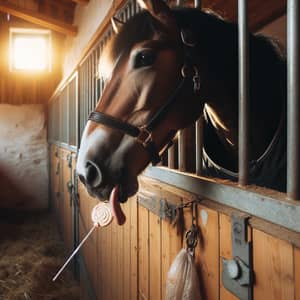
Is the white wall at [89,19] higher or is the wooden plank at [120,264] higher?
the white wall at [89,19]

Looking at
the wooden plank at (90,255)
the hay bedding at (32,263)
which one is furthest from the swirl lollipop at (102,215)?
the hay bedding at (32,263)

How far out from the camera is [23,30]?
5340 millimetres

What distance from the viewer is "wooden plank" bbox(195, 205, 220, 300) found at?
801mm

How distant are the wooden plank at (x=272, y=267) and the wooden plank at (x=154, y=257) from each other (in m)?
0.54

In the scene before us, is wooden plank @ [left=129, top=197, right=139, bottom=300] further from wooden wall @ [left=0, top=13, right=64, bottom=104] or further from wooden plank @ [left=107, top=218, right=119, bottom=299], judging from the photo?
wooden wall @ [left=0, top=13, right=64, bottom=104]

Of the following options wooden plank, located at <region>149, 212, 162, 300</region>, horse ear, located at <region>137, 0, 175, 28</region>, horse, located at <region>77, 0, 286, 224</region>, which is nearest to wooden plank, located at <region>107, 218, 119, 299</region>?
wooden plank, located at <region>149, 212, 162, 300</region>

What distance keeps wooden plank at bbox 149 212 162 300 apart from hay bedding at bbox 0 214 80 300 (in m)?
1.73

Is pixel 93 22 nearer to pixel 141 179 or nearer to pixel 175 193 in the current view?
pixel 141 179

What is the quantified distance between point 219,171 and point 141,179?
39 centimetres

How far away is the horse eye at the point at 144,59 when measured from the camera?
80 cm

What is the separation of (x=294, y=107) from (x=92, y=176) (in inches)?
20.3

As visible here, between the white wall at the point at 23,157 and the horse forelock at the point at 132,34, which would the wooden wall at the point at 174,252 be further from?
the white wall at the point at 23,157

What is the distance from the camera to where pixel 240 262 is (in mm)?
687

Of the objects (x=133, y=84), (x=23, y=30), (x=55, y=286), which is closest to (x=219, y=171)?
(x=133, y=84)
